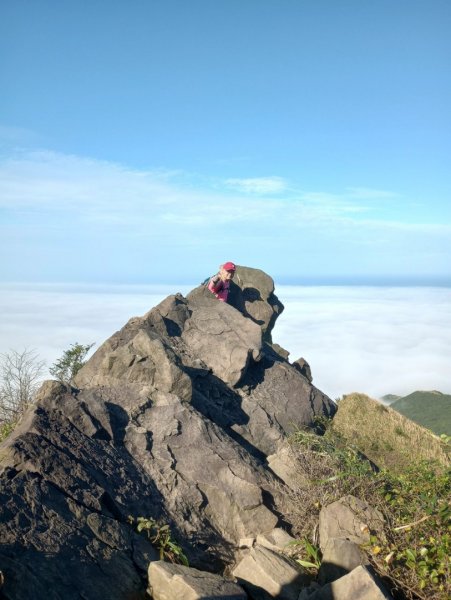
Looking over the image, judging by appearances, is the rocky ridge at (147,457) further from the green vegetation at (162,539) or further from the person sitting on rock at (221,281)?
the person sitting on rock at (221,281)

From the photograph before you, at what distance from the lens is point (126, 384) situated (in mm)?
9031

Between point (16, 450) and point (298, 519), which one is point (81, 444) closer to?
point (16, 450)

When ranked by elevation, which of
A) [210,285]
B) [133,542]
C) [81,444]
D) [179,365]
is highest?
[210,285]

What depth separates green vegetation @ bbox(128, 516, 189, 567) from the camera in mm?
6402

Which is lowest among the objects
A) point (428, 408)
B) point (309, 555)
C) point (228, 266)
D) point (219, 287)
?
point (428, 408)

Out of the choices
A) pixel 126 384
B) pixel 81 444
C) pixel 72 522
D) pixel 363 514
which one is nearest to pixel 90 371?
pixel 126 384

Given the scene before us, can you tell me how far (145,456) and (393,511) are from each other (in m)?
3.27

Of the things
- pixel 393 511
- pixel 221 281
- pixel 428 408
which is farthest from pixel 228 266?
pixel 428 408

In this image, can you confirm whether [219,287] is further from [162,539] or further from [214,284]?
[162,539]

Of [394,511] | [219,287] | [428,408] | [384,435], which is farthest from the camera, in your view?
[428,408]

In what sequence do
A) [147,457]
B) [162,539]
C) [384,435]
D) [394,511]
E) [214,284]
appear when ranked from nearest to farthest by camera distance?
1. [162,539]
2. [394,511]
3. [147,457]
4. [384,435]
5. [214,284]

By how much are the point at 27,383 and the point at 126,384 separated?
5.56 meters

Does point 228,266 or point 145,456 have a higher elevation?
point 228,266

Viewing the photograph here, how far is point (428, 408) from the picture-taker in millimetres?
24078
